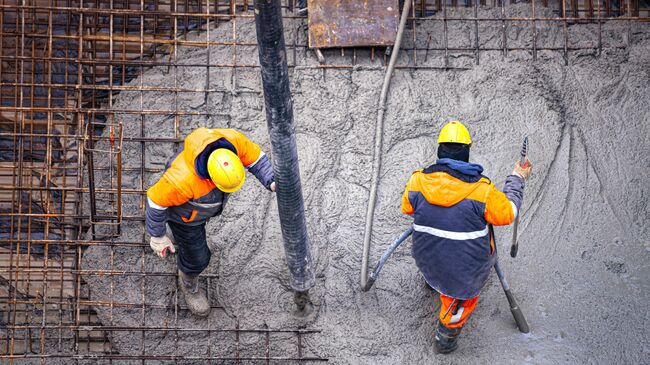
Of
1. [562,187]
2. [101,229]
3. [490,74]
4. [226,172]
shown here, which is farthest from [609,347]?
[101,229]

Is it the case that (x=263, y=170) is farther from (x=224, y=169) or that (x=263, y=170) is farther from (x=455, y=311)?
(x=455, y=311)

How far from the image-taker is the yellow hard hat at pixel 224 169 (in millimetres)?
6141

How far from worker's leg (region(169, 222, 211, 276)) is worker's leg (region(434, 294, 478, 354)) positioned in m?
1.78

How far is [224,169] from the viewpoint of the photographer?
20.1 feet

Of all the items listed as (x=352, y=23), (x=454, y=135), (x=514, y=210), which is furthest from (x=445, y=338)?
(x=352, y=23)

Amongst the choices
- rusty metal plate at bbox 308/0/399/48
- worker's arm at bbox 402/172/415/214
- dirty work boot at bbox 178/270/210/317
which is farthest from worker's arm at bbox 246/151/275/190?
rusty metal plate at bbox 308/0/399/48

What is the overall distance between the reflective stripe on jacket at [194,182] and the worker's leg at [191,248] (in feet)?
0.36

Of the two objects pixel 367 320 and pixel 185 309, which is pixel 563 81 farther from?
pixel 185 309

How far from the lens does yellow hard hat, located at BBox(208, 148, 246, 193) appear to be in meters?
6.14

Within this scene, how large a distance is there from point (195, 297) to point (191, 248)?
0.56 meters

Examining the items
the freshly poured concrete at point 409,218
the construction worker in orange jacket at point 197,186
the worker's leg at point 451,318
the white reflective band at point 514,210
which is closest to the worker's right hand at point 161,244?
the construction worker in orange jacket at point 197,186

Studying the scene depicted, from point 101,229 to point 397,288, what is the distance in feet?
7.96

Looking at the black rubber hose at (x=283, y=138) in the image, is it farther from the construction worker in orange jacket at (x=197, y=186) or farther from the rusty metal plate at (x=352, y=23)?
the rusty metal plate at (x=352, y=23)

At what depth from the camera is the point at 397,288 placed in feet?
23.8
